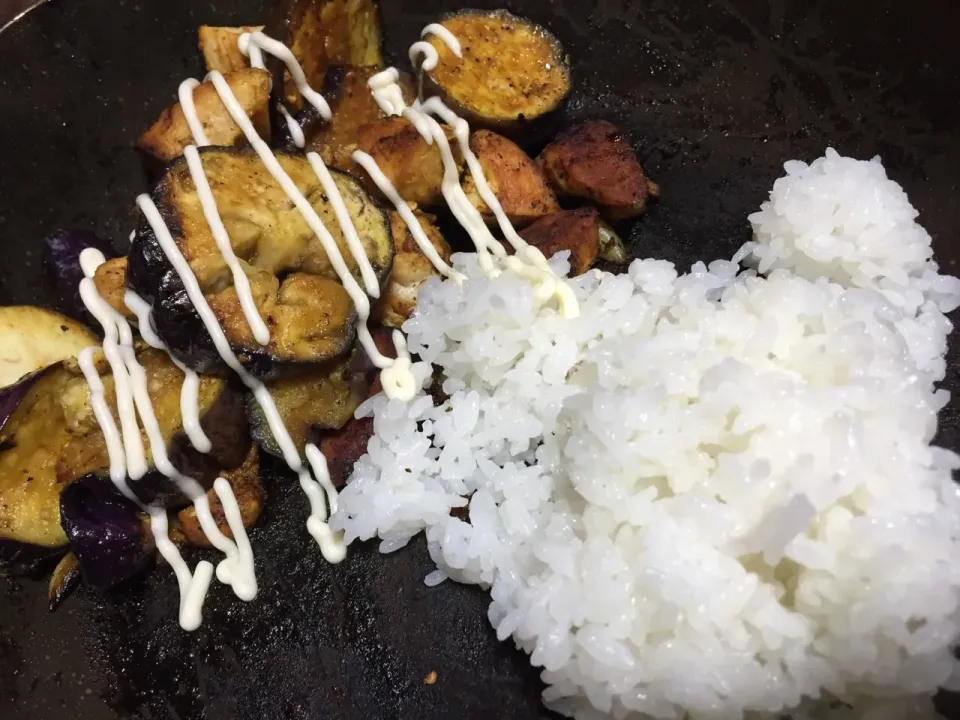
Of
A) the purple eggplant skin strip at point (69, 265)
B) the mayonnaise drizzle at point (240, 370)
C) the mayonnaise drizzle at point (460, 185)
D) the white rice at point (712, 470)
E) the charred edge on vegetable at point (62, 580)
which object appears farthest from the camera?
the purple eggplant skin strip at point (69, 265)

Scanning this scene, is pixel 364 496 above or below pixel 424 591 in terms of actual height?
above

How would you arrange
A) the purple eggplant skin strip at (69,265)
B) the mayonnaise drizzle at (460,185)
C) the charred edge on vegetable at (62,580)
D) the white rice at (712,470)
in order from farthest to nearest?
1. the purple eggplant skin strip at (69,265)
2. the mayonnaise drizzle at (460,185)
3. the charred edge on vegetable at (62,580)
4. the white rice at (712,470)

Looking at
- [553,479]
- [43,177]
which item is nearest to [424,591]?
[553,479]

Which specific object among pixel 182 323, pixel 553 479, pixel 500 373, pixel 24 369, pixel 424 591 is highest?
pixel 182 323

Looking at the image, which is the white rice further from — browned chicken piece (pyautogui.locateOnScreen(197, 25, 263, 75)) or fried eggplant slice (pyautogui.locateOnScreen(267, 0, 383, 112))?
browned chicken piece (pyautogui.locateOnScreen(197, 25, 263, 75))

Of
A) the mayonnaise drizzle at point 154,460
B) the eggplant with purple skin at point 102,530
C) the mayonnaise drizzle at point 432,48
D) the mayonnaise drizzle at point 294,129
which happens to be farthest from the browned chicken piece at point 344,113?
the eggplant with purple skin at point 102,530

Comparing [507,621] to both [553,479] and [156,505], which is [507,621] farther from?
[156,505]

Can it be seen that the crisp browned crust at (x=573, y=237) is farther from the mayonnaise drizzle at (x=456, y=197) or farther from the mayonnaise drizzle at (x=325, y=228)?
the mayonnaise drizzle at (x=325, y=228)
